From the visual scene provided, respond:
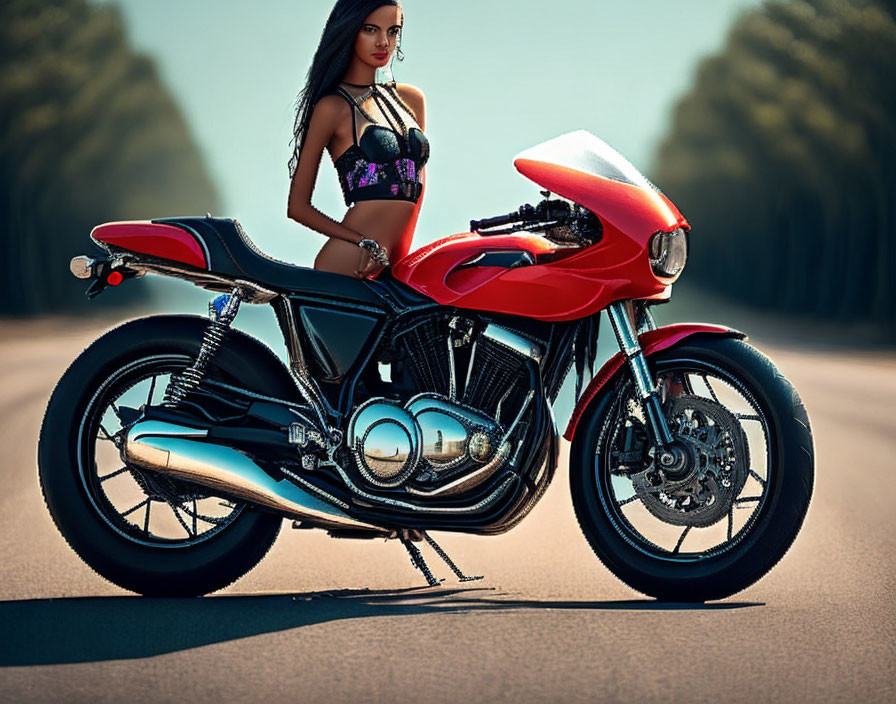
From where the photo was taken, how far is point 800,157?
55875 mm

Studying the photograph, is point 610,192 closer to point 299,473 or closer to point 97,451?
point 299,473

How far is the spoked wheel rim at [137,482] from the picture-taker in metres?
6.21

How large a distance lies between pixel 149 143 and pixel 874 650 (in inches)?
2869

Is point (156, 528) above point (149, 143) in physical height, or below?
below

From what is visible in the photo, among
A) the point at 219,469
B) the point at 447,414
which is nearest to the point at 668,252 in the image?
the point at 447,414

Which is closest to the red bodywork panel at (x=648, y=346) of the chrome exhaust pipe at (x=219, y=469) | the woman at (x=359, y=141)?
the chrome exhaust pipe at (x=219, y=469)

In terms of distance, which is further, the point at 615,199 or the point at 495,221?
the point at 495,221

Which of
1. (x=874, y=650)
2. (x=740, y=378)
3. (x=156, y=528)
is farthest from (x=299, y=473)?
(x=874, y=650)

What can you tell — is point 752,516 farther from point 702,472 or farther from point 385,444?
point 385,444

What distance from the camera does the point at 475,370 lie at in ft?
20.4

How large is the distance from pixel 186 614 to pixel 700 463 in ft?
6.25

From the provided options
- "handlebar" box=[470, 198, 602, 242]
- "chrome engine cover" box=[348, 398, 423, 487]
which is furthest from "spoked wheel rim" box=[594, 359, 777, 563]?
"chrome engine cover" box=[348, 398, 423, 487]

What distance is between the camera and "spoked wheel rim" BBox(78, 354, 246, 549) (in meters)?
6.21

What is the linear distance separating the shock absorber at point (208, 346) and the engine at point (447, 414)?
0.62 m
